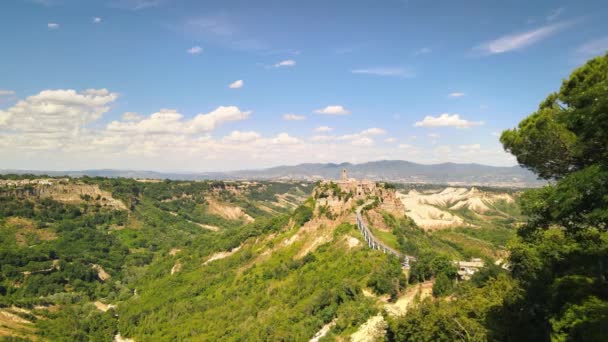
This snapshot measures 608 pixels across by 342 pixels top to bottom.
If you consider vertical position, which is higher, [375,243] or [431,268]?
[431,268]

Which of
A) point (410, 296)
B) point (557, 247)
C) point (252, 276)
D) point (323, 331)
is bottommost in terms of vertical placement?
point (252, 276)

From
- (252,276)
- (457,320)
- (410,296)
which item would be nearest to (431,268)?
(410,296)

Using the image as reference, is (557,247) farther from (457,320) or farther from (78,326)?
(78,326)

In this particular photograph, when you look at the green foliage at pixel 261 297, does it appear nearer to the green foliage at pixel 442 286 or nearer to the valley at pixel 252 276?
the valley at pixel 252 276

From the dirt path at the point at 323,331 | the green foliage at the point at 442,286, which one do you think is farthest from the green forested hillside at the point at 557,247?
the dirt path at the point at 323,331

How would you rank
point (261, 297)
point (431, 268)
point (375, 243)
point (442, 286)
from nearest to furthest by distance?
point (442, 286) → point (431, 268) → point (375, 243) → point (261, 297)

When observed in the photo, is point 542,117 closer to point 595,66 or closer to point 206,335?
point 595,66

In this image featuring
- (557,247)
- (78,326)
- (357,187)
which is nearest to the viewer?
(557,247)

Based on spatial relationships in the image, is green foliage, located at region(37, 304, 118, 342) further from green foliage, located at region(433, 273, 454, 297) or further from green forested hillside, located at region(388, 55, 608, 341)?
green forested hillside, located at region(388, 55, 608, 341)

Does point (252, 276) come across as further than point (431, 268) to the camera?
Yes

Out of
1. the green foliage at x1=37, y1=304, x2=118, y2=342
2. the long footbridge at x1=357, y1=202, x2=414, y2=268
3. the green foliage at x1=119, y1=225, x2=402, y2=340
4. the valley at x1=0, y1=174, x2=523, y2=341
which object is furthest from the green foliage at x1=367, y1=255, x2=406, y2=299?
the green foliage at x1=37, y1=304, x2=118, y2=342
